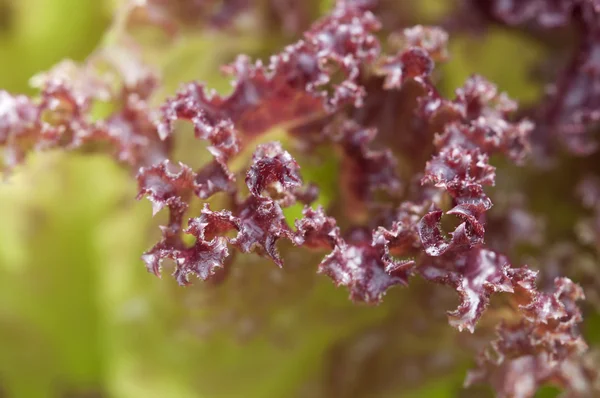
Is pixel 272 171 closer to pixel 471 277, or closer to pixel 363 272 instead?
pixel 363 272

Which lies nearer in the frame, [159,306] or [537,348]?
Answer: [537,348]

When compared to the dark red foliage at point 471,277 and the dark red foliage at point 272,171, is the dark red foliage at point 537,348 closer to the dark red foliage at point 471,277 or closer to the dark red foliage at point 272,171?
the dark red foliage at point 471,277

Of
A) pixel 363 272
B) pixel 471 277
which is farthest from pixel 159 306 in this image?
pixel 471 277

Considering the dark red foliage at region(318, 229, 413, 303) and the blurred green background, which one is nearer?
the dark red foliage at region(318, 229, 413, 303)

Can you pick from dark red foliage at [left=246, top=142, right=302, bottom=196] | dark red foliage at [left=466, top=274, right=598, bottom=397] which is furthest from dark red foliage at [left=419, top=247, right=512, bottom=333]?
dark red foliage at [left=246, top=142, right=302, bottom=196]

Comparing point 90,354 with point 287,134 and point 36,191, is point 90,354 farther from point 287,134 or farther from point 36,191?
point 287,134

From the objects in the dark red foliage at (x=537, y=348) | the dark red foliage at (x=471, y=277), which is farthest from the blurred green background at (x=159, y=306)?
the dark red foliage at (x=471, y=277)

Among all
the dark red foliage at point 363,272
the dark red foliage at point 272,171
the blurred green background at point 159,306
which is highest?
the blurred green background at point 159,306

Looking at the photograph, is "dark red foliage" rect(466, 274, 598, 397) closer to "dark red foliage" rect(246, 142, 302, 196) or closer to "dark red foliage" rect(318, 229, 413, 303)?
"dark red foliage" rect(318, 229, 413, 303)

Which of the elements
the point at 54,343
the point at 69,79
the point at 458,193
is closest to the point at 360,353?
the point at 458,193

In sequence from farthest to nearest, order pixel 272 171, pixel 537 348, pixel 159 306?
pixel 159 306 → pixel 537 348 → pixel 272 171
